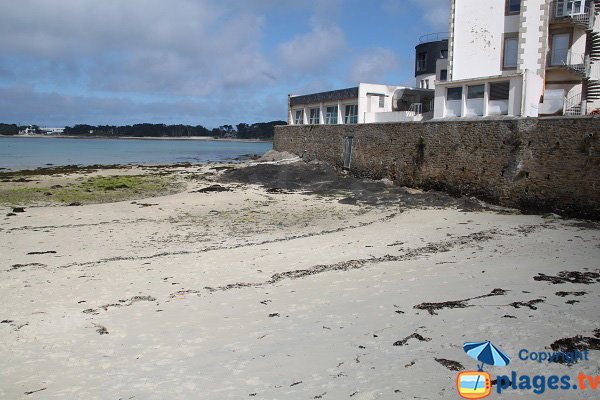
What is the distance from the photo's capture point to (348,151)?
98.6ft

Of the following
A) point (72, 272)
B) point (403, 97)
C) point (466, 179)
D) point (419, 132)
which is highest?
point (403, 97)

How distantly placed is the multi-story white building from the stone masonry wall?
3.21 meters

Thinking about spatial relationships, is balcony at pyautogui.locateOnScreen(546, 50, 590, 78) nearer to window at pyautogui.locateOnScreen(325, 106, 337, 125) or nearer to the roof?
the roof

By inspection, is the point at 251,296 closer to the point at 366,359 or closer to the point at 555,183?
the point at 366,359

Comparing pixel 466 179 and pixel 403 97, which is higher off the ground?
pixel 403 97

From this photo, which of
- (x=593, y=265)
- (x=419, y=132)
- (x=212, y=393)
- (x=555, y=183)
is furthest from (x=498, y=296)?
(x=419, y=132)

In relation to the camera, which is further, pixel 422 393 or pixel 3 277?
pixel 3 277

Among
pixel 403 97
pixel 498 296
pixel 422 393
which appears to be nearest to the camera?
pixel 422 393

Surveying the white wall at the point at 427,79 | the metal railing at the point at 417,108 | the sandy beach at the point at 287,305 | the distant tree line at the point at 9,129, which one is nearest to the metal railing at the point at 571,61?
the metal railing at the point at 417,108

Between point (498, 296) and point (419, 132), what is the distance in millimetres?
16279

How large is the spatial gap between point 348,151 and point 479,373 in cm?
→ 2568

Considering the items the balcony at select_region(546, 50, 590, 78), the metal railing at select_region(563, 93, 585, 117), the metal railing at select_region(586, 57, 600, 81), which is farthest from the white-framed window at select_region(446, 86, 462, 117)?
the metal railing at select_region(586, 57, 600, 81)

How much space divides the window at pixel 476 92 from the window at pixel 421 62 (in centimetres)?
1856

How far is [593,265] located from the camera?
30.8 ft
